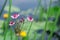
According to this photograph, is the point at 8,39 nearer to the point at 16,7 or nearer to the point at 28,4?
the point at 28,4

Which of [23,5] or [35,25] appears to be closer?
[35,25]

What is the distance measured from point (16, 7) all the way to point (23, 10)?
0.37 feet

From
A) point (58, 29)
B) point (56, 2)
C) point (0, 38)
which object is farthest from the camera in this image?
point (56, 2)

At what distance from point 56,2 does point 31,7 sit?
357mm

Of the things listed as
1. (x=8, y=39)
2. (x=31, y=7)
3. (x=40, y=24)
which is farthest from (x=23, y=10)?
(x=8, y=39)

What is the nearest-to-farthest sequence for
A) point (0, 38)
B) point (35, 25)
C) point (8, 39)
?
1. point (8, 39)
2. point (0, 38)
3. point (35, 25)

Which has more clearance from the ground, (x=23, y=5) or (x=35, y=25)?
(x=23, y=5)

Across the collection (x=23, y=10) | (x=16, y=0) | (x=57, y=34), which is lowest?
(x=57, y=34)

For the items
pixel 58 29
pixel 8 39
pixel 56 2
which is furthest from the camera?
pixel 56 2

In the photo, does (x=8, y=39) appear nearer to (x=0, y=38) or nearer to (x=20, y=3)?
(x=0, y=38)

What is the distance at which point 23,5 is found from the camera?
1895 mm

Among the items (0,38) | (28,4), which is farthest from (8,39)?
(28,4)

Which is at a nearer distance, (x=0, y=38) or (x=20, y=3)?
(x=0, y=38)

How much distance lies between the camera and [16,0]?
191 centimetres
